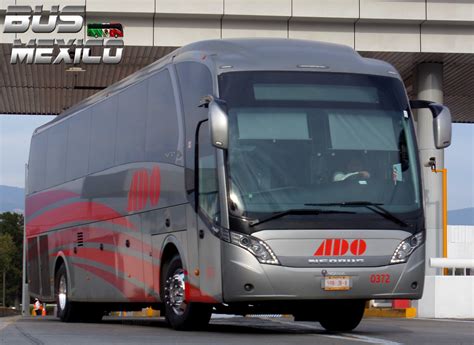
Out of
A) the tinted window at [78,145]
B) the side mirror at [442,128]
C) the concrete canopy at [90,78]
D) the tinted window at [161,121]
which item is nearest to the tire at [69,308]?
the tinted window at [78,145]

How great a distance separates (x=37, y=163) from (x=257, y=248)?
11794 mm

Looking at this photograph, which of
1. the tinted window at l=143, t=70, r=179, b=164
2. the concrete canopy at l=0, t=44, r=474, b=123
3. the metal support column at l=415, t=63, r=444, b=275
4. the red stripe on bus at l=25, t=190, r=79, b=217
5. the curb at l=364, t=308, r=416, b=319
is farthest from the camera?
the metal support column at l=415, t=63, r=444, b=275

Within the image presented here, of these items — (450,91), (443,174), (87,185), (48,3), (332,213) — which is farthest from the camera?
(450,91)

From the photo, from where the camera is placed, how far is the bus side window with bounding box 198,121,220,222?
14797 mm

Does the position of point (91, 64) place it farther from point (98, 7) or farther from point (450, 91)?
point (450, 91)

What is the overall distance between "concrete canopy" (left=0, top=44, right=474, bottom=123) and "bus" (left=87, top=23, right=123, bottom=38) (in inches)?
27.3

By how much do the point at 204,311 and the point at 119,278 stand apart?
11.2ft

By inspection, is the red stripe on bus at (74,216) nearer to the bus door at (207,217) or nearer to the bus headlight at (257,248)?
the bus door at (207,217)

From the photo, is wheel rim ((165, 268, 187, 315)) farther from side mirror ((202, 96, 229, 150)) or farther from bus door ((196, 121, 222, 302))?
side mirror ((202, 96, 229, 150))

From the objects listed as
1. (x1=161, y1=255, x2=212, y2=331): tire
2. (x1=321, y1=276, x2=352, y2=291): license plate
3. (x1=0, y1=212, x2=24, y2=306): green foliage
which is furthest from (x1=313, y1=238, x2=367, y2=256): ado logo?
(x1=0, y1=212, x2=24, y2=306): green foliage

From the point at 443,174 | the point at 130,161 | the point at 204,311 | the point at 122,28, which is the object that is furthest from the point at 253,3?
the point at 204,311

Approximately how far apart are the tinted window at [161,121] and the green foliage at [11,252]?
142m

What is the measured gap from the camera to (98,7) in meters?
29.7

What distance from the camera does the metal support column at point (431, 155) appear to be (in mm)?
32625
